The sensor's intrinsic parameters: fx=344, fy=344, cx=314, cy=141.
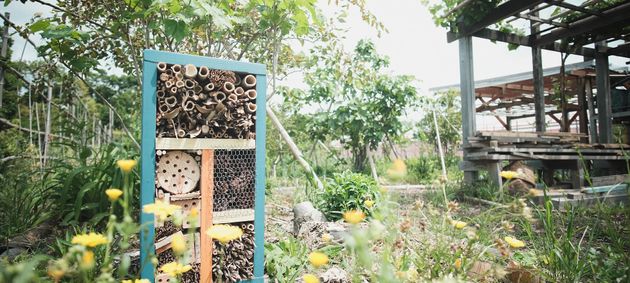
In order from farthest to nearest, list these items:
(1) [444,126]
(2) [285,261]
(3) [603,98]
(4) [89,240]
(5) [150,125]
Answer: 1. (1) [444,126]
2. (3) [603,98]
3. (2) [285,261]
4. (5) [150,125]
5. (4) [89,240]

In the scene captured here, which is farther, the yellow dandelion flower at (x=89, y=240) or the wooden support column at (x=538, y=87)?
the wooden support column at (x=538, y=87)

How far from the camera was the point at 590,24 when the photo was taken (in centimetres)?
538

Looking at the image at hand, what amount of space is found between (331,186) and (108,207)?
6.02 ft

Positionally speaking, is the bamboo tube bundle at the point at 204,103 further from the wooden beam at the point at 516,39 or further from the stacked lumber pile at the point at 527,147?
the wooden beam at the point at 516,39

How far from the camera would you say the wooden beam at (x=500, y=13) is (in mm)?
4531

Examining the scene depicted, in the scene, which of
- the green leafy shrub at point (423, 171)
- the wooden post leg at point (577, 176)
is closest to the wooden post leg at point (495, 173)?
the wooden post leg at point (577, 176)

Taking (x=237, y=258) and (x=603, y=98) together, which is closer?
(x=237, y=258)

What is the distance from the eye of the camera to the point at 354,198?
3059 millimetres

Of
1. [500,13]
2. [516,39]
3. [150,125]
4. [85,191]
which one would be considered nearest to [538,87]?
[516,39]

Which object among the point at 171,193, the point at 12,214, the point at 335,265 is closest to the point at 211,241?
the point at 171,193

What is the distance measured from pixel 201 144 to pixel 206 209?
0.32 meters

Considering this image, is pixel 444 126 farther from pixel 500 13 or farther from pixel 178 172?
pixel 178 172

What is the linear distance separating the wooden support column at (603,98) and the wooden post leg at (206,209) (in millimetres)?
7238

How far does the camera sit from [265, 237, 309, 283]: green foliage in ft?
6.24
